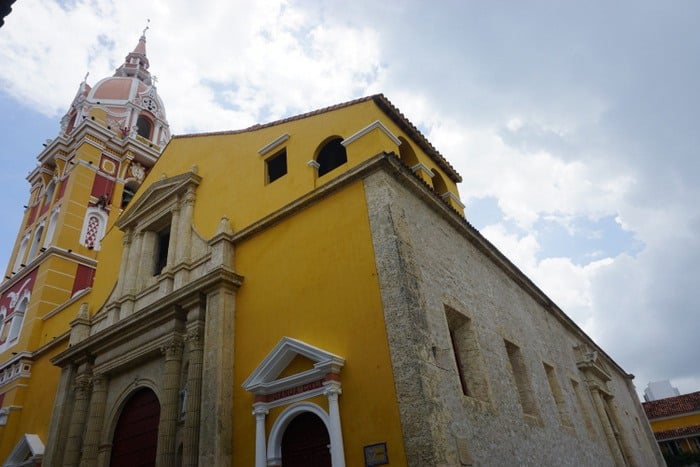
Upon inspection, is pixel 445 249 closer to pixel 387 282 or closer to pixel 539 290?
pixel 387 282

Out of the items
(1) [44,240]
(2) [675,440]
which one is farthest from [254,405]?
(2) [675,440]

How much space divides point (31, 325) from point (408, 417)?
15.3 metres

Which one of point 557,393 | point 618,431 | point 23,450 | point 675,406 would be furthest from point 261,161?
point 675,406

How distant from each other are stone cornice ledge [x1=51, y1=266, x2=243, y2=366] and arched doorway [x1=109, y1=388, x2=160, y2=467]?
1503 millimetres

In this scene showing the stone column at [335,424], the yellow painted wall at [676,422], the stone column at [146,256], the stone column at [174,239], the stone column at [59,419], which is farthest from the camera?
the yellow painted wall at [676,422]

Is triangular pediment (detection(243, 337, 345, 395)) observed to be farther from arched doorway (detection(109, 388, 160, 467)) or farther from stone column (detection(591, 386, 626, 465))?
stone column (detection(591, 386, 626, 465))

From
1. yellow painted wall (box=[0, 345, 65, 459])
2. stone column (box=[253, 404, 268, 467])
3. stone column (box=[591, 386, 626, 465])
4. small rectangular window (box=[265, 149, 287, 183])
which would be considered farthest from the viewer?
stone column (box=[591, 386, 626, 465])

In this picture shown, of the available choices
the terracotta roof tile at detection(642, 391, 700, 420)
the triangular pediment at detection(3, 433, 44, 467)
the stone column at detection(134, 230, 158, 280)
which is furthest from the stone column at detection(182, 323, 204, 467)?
the terracotta roof tile at detection(642, 391, 700, 420)

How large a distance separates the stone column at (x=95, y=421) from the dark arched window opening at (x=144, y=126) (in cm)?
1786

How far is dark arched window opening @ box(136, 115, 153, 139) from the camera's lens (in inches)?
1041

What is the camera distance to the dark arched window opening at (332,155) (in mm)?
10758

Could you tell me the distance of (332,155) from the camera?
10.9 meters

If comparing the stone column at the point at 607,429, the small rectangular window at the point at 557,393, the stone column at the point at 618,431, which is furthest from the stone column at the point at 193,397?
the stone column at the point at 618,431

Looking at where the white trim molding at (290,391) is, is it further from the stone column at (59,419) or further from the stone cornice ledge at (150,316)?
the stone column at (59,419)
